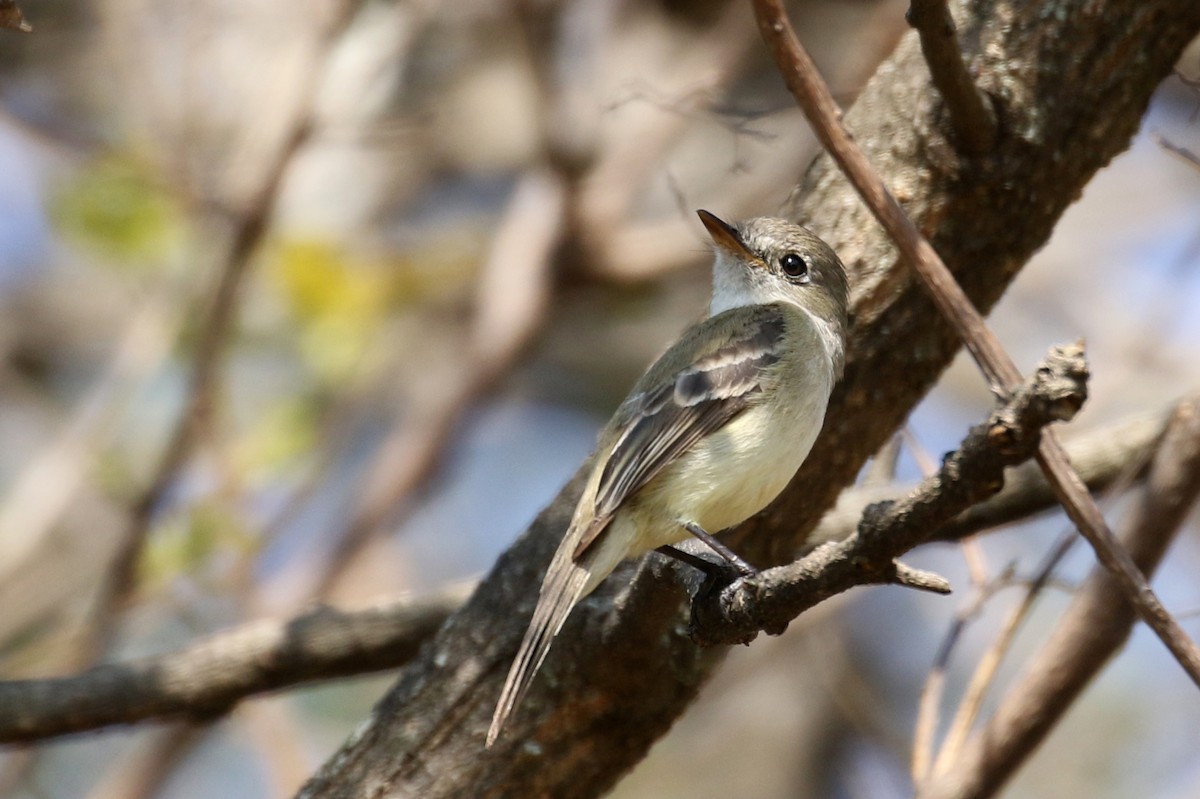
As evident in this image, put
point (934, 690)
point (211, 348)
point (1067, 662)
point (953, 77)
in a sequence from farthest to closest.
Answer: point (211, 348)
point (934, 690)
point (1067, 662)
point (953, 77)

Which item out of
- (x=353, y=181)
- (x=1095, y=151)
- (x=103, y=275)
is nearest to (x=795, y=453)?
(x=1095, y=151)

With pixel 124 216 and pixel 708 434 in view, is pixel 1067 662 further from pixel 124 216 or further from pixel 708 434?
pixel 124 216

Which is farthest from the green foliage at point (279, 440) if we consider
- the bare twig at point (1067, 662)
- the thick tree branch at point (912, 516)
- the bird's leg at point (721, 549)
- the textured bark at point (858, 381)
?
the thick tree branch at point (912, 516)

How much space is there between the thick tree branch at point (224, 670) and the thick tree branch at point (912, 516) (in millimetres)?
1872

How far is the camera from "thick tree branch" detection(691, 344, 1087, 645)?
2053mm

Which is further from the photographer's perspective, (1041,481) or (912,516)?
(1041,481)

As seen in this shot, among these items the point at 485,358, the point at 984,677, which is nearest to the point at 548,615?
the point at 984,677

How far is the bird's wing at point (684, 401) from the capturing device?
3365mm

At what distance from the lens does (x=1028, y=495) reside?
440cm

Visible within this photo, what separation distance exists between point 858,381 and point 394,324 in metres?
5.68

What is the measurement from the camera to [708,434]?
138 inches

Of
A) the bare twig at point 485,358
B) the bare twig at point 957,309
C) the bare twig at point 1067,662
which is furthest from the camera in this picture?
the bare twig at point 485,358

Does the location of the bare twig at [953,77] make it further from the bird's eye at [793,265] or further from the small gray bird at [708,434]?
the bird's eye at [793,265]

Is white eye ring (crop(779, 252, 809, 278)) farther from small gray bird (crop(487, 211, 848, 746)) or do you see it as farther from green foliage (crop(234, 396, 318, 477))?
green foliage (crop(234, 396, 318, 477))
